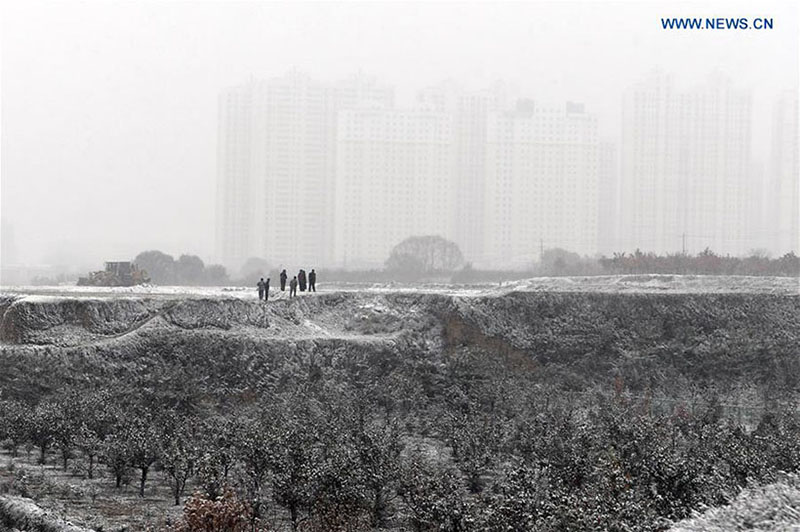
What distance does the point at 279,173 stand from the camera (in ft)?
311

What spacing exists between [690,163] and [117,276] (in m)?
61.5

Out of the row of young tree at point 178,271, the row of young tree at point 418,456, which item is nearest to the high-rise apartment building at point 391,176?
the row of young tree at point 178,271

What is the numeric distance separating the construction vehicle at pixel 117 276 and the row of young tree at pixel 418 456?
917 inches

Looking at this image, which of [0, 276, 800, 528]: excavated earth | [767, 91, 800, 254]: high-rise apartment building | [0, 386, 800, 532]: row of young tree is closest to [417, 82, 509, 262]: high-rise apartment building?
[767, 91, 800, 254]: high-rise apartment building

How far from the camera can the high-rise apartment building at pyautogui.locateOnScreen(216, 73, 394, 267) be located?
94938 mm

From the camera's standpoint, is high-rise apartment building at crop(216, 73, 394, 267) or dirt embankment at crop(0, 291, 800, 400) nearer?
dirt embankment at crop(0, 291, 800, 400)

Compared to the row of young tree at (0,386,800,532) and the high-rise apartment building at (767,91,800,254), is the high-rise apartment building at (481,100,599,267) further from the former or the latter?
the row of young tree at (0,386,800,532)

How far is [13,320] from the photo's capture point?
31.2 meters

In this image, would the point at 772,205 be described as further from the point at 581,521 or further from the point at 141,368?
the point at 581,521

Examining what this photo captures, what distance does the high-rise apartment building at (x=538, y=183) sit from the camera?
3760 inches

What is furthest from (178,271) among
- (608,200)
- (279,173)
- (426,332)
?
(608,200)

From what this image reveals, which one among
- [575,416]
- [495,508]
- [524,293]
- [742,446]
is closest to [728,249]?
[524,293]

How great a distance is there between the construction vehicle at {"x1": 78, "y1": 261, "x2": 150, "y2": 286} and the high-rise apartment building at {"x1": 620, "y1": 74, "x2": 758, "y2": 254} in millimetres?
→ 57210

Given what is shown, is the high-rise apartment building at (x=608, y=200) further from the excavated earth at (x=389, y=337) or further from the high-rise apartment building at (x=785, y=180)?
the excavated earth at (x=389, y=337)
